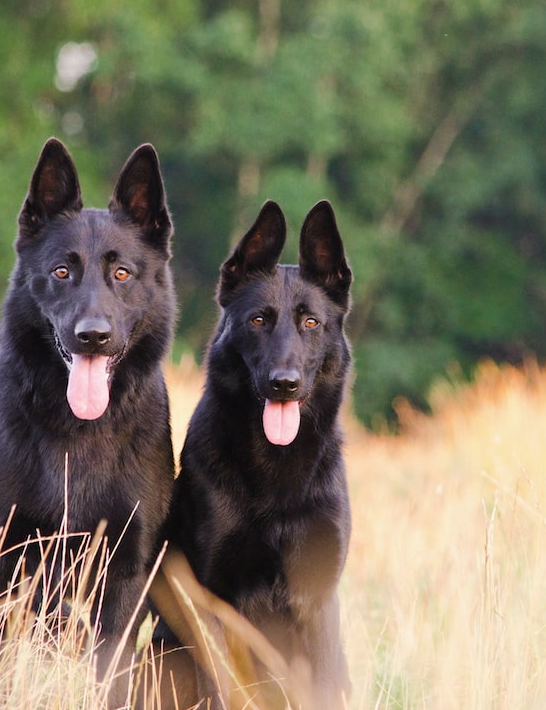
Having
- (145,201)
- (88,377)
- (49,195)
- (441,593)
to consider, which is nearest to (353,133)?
(441,593)

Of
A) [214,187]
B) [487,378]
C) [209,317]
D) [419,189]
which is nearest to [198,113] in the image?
[214,187]

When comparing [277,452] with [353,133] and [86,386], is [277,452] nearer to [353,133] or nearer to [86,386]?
[86,386]

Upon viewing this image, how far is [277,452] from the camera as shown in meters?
3.90

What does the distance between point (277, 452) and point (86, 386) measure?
765mm

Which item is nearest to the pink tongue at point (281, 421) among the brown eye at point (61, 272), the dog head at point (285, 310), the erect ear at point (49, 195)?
the dog head at point (285, 310)

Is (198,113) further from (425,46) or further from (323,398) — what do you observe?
(323,398)

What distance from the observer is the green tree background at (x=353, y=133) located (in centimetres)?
1848

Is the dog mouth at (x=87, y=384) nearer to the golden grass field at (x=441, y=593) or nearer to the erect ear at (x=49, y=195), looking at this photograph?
the erect ear at (x=49, y=195)

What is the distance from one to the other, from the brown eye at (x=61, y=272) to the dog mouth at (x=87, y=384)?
0.68 ft

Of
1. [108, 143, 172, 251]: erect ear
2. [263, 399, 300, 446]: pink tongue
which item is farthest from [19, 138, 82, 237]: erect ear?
[263, 399, 300, 446]: pink tongue

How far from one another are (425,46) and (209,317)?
7581 millimetres

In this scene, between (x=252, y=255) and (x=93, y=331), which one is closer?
(x=93, y=331)

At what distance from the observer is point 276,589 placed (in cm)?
370

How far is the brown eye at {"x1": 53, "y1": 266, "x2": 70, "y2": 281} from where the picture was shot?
366 centimetres
